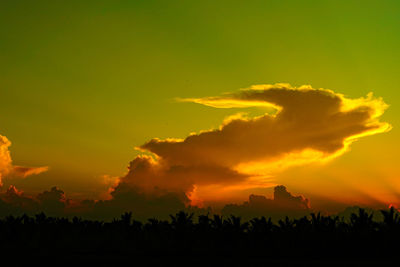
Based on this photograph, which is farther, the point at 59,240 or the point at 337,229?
the point at 59,240

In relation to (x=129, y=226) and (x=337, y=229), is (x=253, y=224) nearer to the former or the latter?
(x=337, y=229)

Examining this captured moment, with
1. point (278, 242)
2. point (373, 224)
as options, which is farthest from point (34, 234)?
point (373, 224)

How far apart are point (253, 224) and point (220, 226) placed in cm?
450

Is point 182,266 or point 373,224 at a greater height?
point 373,224

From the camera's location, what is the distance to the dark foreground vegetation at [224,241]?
52250mm

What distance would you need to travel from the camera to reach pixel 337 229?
180 feet

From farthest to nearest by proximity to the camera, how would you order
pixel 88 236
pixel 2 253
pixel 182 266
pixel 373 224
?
pixel 88 236
pixel 2 253
pixel 373 224
pixel 182 266

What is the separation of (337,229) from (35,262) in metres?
35.3

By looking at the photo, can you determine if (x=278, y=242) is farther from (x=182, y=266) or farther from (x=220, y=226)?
(x=182, y=266)

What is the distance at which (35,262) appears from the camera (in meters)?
49.3

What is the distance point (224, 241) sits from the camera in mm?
60719

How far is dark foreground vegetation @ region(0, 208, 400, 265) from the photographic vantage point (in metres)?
52.2

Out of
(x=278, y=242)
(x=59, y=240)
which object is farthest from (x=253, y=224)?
(x=59, y=240)


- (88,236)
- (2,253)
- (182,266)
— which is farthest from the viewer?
(88,236)
